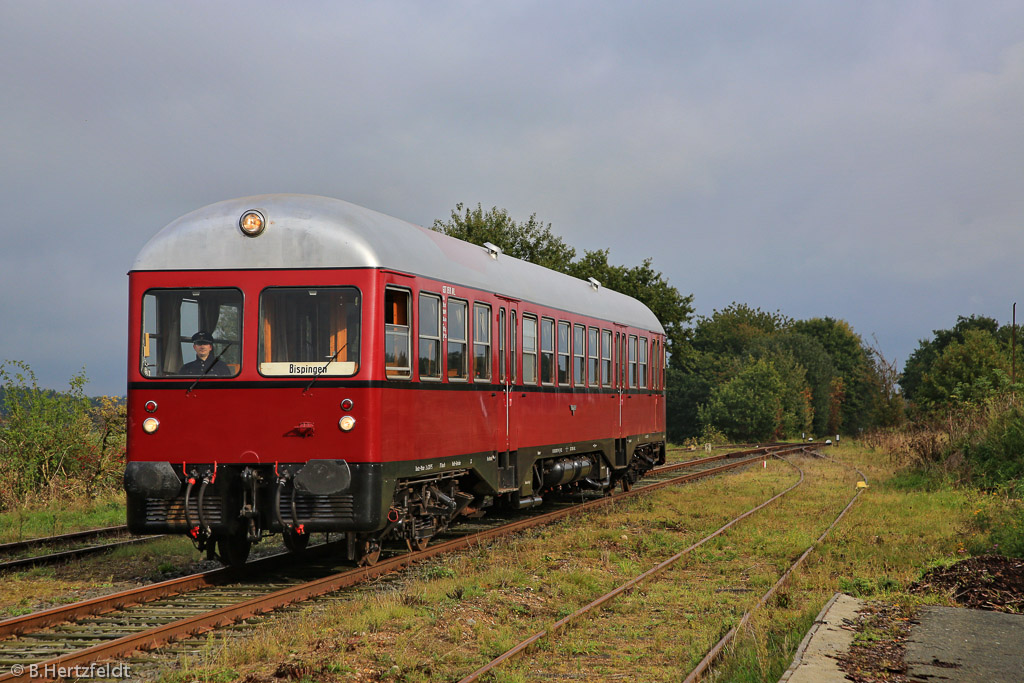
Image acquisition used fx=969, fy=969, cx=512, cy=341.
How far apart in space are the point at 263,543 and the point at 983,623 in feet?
28.3

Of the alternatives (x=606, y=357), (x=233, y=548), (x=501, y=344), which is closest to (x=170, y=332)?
(x=233, y=548)

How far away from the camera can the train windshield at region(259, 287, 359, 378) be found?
9.34 meters

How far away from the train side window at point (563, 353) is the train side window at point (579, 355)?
0.29 metres

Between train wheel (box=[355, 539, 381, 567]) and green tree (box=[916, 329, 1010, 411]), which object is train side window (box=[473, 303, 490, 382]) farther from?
green tree (box=[916, 329, 1010, 411])

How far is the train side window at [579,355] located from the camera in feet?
52.2

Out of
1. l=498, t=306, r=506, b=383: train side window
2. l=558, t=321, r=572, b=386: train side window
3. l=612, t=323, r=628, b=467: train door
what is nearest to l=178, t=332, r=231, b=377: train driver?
l=498, t=306, r=506, b=383: train side window

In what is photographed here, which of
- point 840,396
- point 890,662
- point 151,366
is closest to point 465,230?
point 151,366

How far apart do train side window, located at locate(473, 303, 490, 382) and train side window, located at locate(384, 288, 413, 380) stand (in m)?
1.91

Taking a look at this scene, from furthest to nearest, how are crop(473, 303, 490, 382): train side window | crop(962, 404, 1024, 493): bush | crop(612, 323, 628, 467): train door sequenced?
1. crop(612, 323, 628, 467): train door
2. crop(962, 404, 1024, 493): bush
3. crop(473, 303, 490, 382): train side window

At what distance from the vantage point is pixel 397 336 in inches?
388

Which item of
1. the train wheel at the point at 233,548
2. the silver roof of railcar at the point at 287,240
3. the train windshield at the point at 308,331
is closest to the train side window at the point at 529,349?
the silver roof of railcar at the point at 287,240

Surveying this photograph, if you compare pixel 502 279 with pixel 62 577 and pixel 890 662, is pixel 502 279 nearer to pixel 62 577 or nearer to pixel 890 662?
pixel 62 577

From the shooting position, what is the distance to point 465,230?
145 feet

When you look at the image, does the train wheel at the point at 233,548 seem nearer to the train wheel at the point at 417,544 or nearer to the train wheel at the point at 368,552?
the train wheel at the point at 368,552
